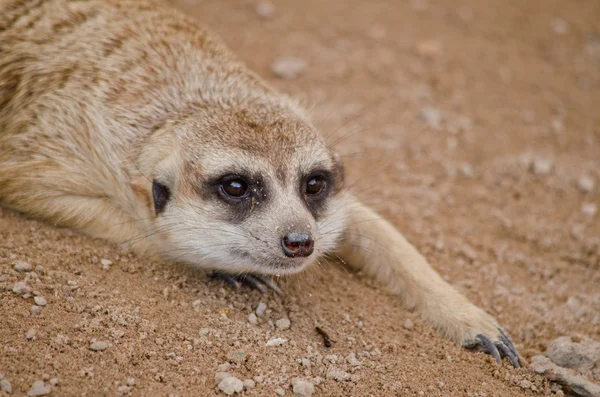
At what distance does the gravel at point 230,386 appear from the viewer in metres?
2.66

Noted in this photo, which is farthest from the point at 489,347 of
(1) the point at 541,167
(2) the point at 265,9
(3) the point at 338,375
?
(2) the point at 265,9

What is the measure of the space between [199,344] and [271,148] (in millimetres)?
1008

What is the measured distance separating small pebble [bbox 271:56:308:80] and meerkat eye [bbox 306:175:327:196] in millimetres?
2324

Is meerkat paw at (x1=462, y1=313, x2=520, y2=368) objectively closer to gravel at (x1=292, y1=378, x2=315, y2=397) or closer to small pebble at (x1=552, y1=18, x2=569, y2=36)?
gravel at (x1=292, y1=378, x2=315, y2=397)

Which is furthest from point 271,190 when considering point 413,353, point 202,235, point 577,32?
point 577,32

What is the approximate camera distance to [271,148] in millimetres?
3152

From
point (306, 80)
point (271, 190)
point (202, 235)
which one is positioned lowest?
point (306, 80)

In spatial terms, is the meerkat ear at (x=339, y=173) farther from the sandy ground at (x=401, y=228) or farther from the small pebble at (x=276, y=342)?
the small pebble at (x=276, y=342)

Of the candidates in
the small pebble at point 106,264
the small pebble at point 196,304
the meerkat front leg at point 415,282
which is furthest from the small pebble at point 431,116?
the small pebble at point 106,264

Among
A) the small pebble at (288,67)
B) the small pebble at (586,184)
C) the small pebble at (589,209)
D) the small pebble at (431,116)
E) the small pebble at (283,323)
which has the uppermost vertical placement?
the small pebble at (586,184)

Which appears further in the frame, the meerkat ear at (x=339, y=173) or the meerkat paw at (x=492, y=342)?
the meerkat ear at (x=339, y=173)

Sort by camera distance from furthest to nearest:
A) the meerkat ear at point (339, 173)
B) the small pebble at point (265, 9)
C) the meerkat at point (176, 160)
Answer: the small pebble at point (265, 9)
the meerkat ear at point (339, 173)
the meerkat at point (176, 160)

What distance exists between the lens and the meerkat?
3111 millimetres

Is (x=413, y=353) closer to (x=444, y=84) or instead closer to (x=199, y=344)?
(x=199, y=344)
